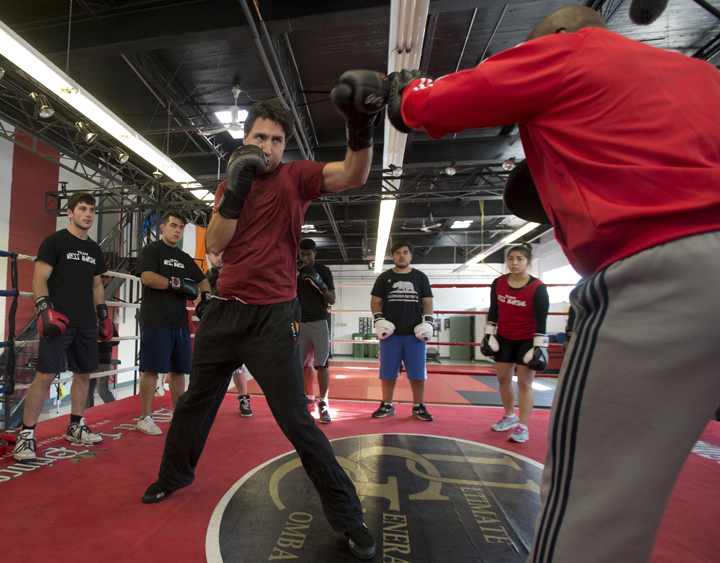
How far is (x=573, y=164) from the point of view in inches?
28.3

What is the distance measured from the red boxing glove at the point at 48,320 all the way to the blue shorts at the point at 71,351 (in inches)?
4.2

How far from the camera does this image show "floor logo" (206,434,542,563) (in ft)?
4.34

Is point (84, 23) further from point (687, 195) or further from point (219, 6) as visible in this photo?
point (687, 195)

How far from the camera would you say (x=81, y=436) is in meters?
2.40

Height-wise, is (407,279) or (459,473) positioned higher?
(407,279)

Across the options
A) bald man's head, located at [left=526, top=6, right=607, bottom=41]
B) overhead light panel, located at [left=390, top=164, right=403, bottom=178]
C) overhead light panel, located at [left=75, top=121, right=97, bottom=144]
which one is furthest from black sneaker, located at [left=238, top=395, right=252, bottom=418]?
overhead light panel, located at [left=75, top=121, right=97, bottom=144]

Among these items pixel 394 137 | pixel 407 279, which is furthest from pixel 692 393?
pixel 394 137

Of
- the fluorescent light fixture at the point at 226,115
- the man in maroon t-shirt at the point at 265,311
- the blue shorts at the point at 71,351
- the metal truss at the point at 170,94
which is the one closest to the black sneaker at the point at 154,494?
the man in maroon t-shirt at the point at 265,311

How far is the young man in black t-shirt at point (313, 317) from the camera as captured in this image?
11.3 ft

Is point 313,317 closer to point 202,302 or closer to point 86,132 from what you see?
point 202,302

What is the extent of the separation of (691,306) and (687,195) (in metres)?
0.19

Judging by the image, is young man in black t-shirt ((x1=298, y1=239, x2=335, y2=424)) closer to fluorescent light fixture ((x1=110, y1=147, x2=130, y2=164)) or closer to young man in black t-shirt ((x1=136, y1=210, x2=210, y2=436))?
young man in black t-shirt ((x1=136, y1=210, x2=210, y2=436))

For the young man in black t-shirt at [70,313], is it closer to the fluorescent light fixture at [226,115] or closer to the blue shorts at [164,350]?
the blue shorts at [164,350]

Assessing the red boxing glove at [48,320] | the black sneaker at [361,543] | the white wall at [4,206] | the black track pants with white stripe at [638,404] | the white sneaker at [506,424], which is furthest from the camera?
the white wall at [4,206]
